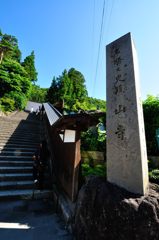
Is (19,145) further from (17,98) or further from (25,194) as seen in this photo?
(17,98)

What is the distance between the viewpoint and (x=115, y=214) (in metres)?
3.08

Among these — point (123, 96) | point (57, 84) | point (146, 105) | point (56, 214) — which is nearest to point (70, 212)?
point (56, 214)

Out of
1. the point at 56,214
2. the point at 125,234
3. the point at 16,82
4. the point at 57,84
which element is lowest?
the point at 56,214

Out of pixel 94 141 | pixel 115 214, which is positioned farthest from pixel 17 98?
pixel 115 214

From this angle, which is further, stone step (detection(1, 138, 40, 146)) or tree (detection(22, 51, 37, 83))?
tree (detection(22, 51, 37, 83))

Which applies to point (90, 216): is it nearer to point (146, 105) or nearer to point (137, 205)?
point (137, 205)

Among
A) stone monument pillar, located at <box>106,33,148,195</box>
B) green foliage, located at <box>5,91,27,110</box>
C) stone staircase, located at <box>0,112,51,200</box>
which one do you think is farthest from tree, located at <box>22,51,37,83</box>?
stone monument pillar, located at <box>106,33,148,195</box>

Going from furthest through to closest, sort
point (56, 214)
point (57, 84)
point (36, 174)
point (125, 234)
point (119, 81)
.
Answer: point (57, 84) → point (36, 174) → point (56, 214) → point (119, 81) → point (125, 234)

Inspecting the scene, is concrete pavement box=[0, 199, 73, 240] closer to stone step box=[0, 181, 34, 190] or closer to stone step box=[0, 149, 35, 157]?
stone step box=[0, 181, 34, 190]

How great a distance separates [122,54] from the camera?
437 centimetres

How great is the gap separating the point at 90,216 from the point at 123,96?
2760mm

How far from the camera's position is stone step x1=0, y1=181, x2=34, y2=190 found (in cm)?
620

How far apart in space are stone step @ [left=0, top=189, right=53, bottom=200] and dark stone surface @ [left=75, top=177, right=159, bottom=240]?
2582 mm

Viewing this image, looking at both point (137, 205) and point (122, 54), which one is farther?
point (122, 54)
